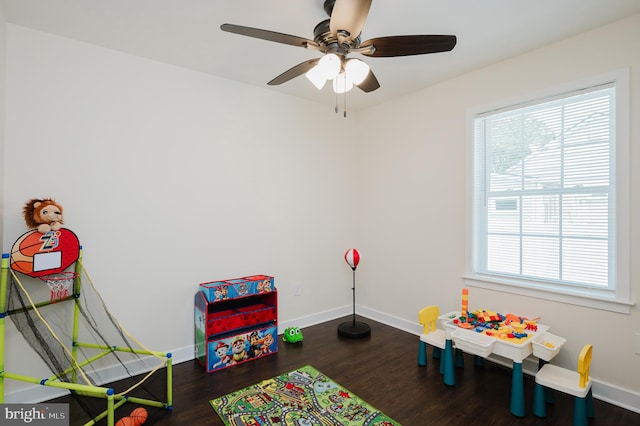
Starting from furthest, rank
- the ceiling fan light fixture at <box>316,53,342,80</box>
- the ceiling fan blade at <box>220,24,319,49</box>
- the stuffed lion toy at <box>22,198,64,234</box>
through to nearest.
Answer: the stuffed lion toy at <box>22,198,64,234</box> → the ceiling fan light fixture at <box>316,53,342,80</box> → the ceiling fan blade at <box>220,24,319,49</box>

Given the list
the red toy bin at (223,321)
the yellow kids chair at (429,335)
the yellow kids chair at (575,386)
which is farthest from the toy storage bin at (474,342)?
the red toy bin at (223,321)

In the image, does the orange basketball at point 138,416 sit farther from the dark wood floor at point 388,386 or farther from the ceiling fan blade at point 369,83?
the ceiling fan blade at point 369,83

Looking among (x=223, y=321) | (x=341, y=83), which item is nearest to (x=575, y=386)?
(x=341, y=83)

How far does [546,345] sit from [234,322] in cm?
240

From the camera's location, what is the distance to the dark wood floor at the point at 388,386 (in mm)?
2023

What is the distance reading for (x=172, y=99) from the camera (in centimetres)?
279

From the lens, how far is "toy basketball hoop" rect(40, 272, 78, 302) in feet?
6.63

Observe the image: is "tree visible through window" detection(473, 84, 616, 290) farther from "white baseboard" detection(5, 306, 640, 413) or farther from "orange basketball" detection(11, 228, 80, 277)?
"orange basketball" detection(11, 228, 80, 277)

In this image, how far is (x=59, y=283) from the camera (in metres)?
2.06

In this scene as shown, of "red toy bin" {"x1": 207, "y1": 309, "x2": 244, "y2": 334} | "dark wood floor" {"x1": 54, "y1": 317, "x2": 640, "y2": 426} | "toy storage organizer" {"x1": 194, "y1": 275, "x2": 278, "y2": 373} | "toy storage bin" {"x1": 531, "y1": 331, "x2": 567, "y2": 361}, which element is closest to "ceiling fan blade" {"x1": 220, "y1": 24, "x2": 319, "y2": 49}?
"toy storage organizer" {"x1": 194, "y1": 275, "x2": 278, "y2": 373}

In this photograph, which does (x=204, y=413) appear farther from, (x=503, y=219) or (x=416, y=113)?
(x=416, y=113)

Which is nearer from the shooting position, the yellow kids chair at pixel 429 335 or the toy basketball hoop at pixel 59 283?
the toy basketball hoop at pixel 59 283

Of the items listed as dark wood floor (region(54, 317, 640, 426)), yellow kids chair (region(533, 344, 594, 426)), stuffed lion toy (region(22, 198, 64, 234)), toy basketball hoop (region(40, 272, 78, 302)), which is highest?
stuffed lion toy (region(22, 198, 64, 234))

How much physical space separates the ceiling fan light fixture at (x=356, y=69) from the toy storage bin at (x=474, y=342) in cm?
197
